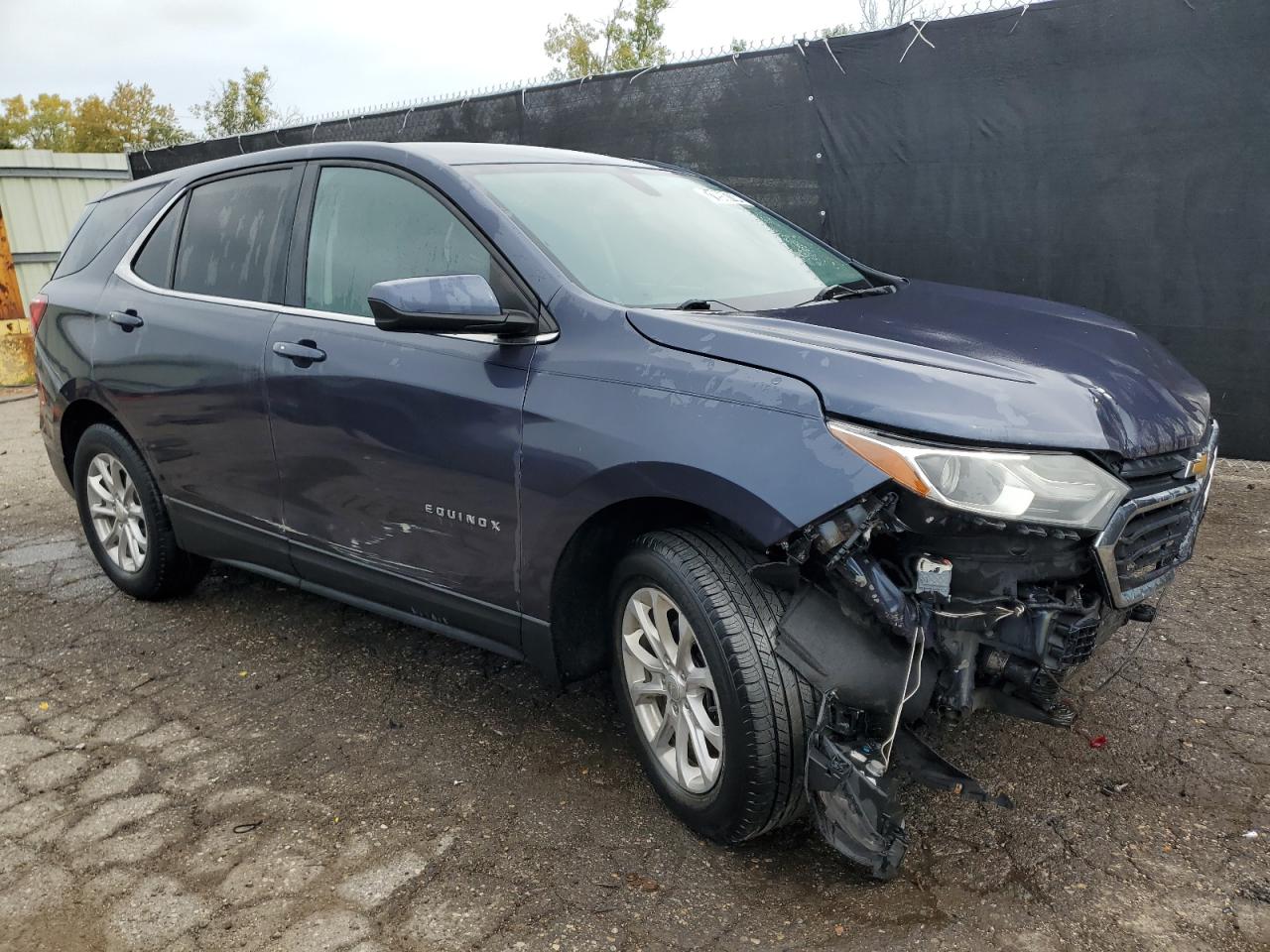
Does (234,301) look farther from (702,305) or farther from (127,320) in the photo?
(702,305)

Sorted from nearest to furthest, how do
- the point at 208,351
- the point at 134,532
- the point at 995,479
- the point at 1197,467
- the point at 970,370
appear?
the point at 995,479 → the point at 970,370 → the point at 1197,467 → the point at 208,351 → the point at 134,532

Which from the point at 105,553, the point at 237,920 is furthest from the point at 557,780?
the point at 105,553

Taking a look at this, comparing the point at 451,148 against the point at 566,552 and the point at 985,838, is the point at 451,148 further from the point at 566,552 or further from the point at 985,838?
the point at 985,838

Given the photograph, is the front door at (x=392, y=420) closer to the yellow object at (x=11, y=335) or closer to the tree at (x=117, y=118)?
the yellow object at (x=11, y=335)

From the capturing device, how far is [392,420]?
3086mm

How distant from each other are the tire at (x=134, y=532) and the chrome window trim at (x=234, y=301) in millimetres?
636

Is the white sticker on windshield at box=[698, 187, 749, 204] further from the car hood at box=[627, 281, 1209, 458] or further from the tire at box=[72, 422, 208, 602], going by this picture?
the tire at box=[72, 422, 208, 602]

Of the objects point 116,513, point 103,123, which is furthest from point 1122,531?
point 103,123

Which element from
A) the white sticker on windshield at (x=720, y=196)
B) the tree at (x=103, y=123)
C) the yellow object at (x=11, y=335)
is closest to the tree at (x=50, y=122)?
the tree at (x=103, y=123)

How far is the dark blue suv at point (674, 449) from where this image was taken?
2.24 m

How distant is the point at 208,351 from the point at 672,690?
2137 millimetres

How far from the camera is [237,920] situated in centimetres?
242

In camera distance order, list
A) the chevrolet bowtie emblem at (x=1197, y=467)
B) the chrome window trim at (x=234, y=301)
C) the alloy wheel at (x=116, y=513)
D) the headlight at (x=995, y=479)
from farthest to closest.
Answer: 1. the alloy wheel at (x=116, y=513)
2. the chrome window trim at (x=234, y=301)
3. the chevrolet bowtie emblem at (x=1197, y=467)
4. the headlight at (x=995, y=479)

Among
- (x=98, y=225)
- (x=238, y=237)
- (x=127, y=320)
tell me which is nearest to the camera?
(x=238, y=237)
